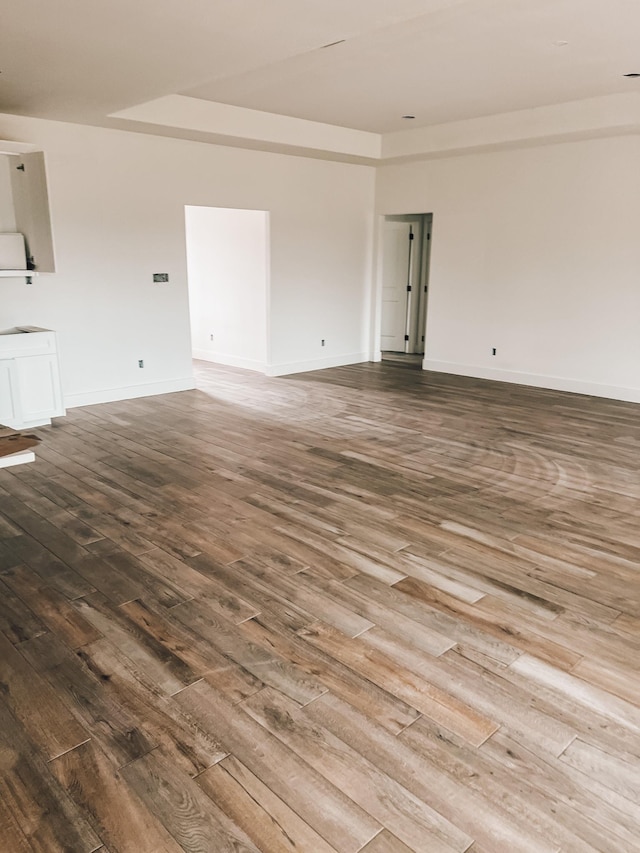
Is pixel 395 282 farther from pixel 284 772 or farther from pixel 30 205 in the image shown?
pixel 284 772

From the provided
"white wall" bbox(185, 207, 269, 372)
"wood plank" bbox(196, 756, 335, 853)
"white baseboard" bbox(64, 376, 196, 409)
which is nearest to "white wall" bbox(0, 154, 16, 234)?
"white baseboard" bbox(64, 376, 196, 409)

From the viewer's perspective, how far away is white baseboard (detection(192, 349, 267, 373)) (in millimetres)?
8446

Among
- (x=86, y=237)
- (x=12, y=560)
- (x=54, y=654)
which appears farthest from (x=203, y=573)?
(x=86, y=237)

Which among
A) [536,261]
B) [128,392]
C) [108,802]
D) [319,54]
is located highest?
[319,54]

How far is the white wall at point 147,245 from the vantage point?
6.05 meters

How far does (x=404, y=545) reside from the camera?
350 centimetres

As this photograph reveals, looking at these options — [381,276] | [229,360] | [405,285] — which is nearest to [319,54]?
[381,276]

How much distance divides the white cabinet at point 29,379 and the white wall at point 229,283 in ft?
9.94

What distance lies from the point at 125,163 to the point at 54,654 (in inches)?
209

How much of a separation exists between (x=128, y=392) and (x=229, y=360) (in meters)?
2.30

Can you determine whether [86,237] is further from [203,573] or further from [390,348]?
[390,348]

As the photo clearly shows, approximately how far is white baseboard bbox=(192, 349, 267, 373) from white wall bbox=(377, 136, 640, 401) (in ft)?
7.78

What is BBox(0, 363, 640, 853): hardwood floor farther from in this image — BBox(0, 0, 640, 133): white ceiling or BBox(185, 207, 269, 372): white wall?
BBox(185, 207, 269, 372): white wall

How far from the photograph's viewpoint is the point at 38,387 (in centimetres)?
571
